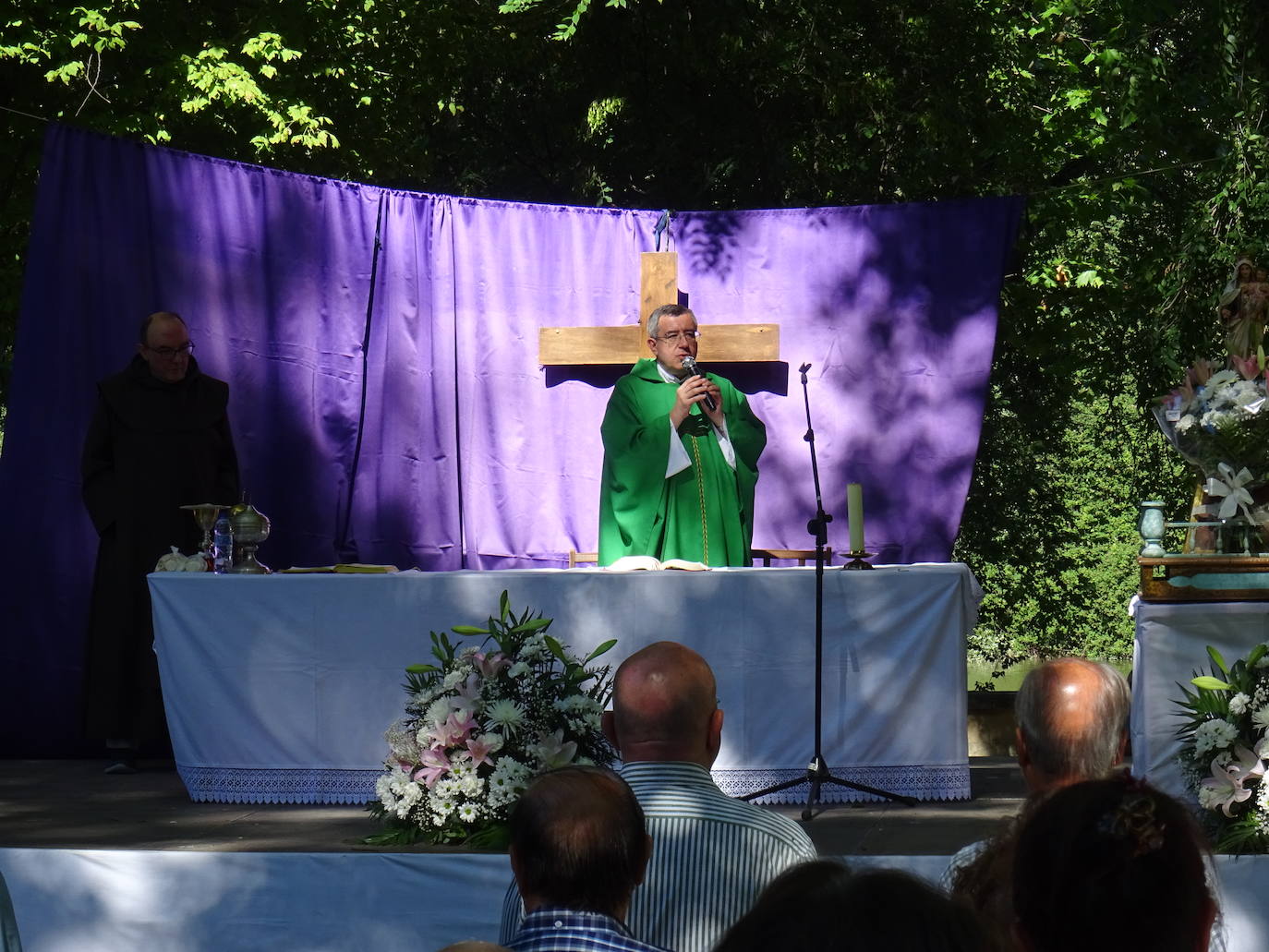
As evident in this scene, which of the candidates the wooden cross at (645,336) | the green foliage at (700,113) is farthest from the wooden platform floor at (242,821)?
the green foliage at (700,113)

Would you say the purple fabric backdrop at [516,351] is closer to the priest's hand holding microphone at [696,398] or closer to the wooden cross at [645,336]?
the wooden cross at [645,336]

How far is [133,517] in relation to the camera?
22.9 feet

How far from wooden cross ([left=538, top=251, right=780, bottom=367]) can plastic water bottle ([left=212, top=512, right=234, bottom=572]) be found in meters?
2.34

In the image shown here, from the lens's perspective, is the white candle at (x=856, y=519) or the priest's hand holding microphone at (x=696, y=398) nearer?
the white candle at (x=856, y=519)

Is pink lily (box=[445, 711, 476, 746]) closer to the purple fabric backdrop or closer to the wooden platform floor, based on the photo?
the wooden platform floor

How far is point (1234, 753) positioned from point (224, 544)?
3784mm

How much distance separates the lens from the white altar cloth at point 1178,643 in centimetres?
546

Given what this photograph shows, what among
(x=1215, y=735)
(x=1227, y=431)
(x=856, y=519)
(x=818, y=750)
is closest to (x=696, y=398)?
(x=856, y=519)

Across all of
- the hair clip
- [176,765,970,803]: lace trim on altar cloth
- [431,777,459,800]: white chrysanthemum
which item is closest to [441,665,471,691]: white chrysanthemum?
[431,777,459,800]: white chrysanthemum

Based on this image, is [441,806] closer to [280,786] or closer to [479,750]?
[479,750]

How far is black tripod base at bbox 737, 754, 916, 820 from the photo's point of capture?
5.59m

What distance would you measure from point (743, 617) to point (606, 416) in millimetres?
1542

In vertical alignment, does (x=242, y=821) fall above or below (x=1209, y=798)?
below

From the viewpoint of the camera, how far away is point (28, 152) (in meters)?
11.4
